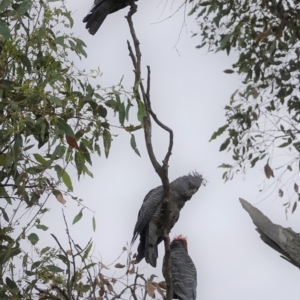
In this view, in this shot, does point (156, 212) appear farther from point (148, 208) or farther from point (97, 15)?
point (97, 15)

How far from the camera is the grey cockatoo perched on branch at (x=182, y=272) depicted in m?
Answer: 3.54

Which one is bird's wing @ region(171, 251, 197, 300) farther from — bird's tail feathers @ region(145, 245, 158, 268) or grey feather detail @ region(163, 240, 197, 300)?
bird's tail feathers @ region(145, 245, 158, 268)

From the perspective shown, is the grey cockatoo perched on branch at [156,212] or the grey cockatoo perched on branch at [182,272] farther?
the grey cockatoo perched on branch at [182,272]

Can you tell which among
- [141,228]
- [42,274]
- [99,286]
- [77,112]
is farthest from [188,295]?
[77,112]

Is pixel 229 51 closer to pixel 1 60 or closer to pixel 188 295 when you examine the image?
pixel 188 295

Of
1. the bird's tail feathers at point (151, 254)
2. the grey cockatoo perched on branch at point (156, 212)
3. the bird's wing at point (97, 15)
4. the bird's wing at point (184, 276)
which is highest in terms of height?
the bird's wing at point (97, 15)

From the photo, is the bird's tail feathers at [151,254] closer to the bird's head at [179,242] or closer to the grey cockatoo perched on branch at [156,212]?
the grey cockatoo perched on branch at [156,212]

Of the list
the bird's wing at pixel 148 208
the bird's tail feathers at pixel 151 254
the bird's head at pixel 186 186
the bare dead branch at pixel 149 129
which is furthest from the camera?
the bird's head at pixel 186 186

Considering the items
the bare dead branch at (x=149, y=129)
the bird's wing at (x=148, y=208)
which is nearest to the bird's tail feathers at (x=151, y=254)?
the bird's wing at (x=148, y=208)

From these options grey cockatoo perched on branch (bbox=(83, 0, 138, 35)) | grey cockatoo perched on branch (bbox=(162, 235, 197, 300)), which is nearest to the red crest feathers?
grey cockatoo perched on branch (bbox=(162, 235, 197, 300))

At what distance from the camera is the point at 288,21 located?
4367 mm

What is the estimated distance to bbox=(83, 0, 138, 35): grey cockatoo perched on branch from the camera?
3.41 m

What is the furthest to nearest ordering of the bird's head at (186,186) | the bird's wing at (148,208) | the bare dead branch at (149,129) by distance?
the bird's head at (186,186) < the bird's wing at (148,208) < the bare dead branch at (149,129)

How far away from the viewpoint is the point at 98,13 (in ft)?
11.3
